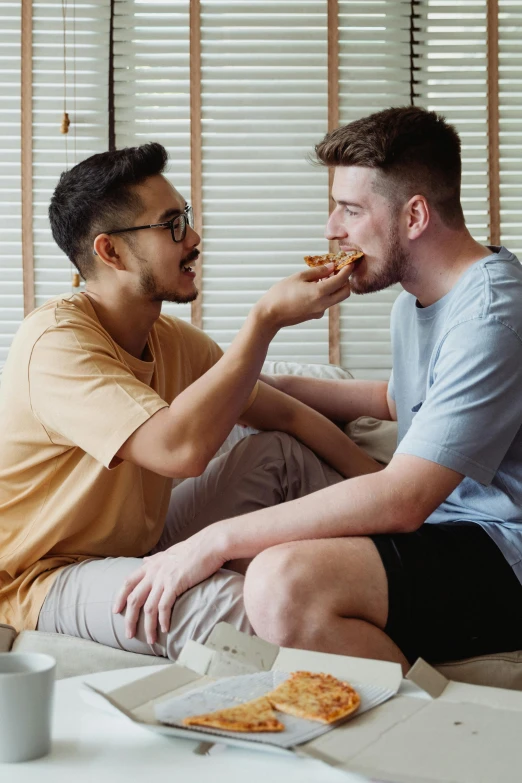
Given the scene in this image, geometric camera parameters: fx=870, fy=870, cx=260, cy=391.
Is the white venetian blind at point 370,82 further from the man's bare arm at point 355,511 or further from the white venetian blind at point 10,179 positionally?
the man's bare arm at point 355,511

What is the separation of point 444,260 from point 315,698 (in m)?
Result: 1.17

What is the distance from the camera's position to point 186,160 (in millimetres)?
3457

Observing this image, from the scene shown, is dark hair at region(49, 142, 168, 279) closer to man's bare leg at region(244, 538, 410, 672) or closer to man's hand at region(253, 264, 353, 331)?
man's hand at region(253, 264, 353, 331)

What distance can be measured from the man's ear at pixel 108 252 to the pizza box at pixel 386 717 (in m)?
1.10

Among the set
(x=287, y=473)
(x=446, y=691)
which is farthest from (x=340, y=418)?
(x=446, y=691)

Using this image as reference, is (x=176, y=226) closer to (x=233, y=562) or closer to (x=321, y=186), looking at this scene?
(x=233, y=562)

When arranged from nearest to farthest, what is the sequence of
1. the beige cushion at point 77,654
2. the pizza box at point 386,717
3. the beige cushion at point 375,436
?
1. the pizza box at point 386,717
2. the beige cushion at point 77,654
3. the beige cushion at point 375,436

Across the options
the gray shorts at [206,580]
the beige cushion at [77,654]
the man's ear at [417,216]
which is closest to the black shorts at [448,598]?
the gray shorts at [206,580]

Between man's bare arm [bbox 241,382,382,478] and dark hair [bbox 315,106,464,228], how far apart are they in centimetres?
59

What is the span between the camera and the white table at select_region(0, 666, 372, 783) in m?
0.88

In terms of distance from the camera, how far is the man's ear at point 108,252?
6.62 ft

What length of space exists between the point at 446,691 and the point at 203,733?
1.08ft

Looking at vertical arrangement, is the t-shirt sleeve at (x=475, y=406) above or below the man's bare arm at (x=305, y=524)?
above

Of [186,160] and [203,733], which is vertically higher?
[186,160]
